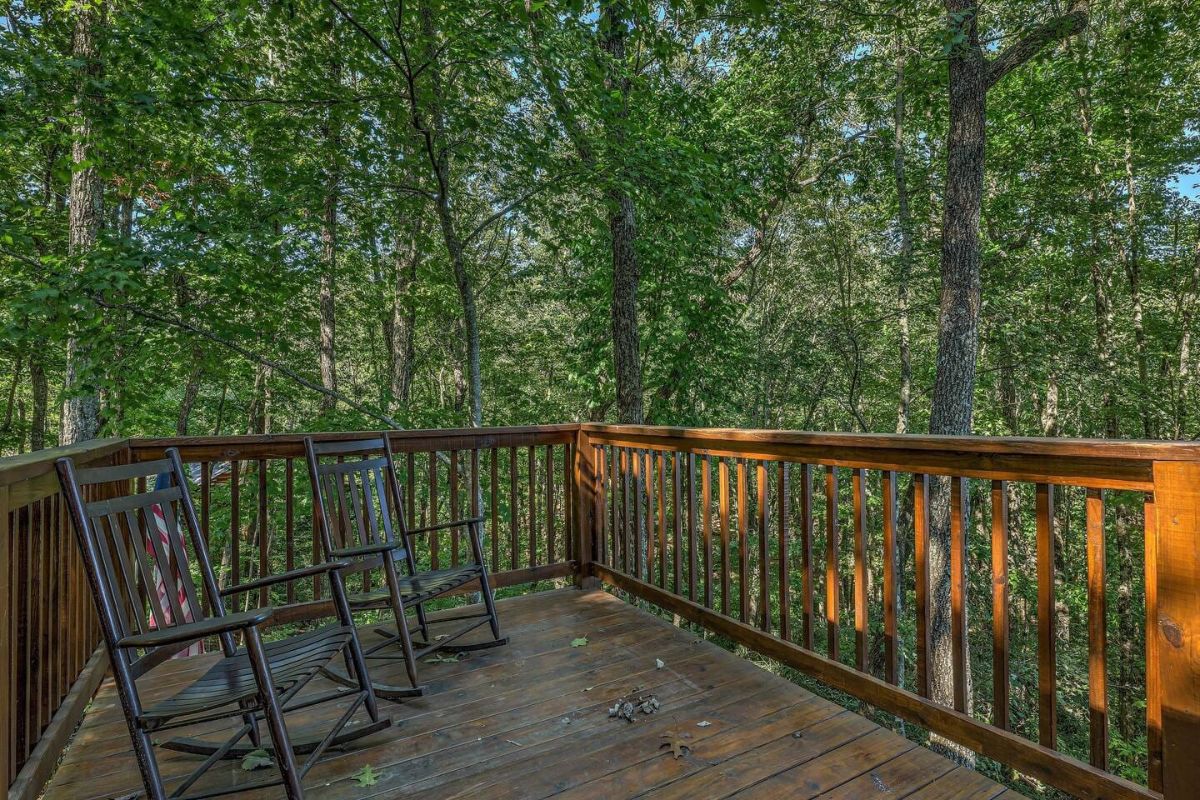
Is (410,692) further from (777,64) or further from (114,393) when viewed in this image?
(777,64)

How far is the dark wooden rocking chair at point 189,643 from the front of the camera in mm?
1513

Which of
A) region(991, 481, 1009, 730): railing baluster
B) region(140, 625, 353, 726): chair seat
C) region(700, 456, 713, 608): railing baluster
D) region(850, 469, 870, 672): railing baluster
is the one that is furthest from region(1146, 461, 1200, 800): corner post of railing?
region(140, 625, 353, 726): chair seat

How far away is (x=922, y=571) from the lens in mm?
1945

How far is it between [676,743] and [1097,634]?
1.31m

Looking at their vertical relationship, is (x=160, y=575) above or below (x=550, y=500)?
above

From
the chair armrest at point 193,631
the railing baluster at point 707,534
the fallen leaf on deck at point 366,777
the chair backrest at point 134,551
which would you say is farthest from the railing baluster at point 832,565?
the chair backrest at point 134,551

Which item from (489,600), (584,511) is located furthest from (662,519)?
(489,600)

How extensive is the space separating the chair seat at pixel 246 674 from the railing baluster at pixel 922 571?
1999 mm

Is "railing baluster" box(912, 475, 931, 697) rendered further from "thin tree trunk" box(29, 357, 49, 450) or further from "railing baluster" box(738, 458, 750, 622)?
"thin tree trunk" box(29, 357, 49, 450)

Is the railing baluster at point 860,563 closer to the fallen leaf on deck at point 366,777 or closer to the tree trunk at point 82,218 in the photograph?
the fallen leaf on deck at point 366,777

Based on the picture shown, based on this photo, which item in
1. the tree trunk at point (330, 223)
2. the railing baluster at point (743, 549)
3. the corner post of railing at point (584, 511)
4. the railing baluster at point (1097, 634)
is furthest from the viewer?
the tree trunk at point (330, 223)

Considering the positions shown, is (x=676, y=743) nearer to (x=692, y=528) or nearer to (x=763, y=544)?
(x=763, y=544)

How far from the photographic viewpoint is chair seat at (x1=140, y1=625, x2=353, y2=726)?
153 centimetres

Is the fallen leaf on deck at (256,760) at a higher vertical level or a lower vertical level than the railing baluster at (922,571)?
lower
